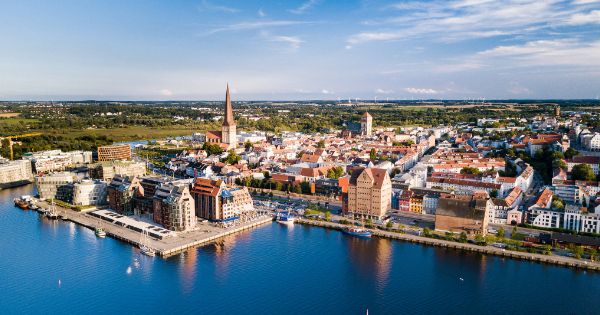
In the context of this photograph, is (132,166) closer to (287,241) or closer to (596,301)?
(287,241)

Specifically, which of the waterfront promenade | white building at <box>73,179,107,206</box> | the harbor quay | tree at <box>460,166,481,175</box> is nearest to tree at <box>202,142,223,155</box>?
white building at <box>73,179,107,206</box>

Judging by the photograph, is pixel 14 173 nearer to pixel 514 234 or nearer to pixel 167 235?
pixel 167 235

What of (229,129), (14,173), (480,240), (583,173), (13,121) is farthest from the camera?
(13,121)

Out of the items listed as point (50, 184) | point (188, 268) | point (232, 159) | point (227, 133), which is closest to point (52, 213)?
point (50, 184)

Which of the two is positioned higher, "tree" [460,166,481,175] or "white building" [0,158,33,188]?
"tree" [460,166,481,175]

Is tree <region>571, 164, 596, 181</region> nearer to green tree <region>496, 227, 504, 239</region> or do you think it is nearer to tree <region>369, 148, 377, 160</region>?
green tree <region>496, 227, 504, 239</region>

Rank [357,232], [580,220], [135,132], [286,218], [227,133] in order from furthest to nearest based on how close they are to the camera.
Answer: [135,132] → [227,133] → [286,218] → [357,232] → [580,220]
